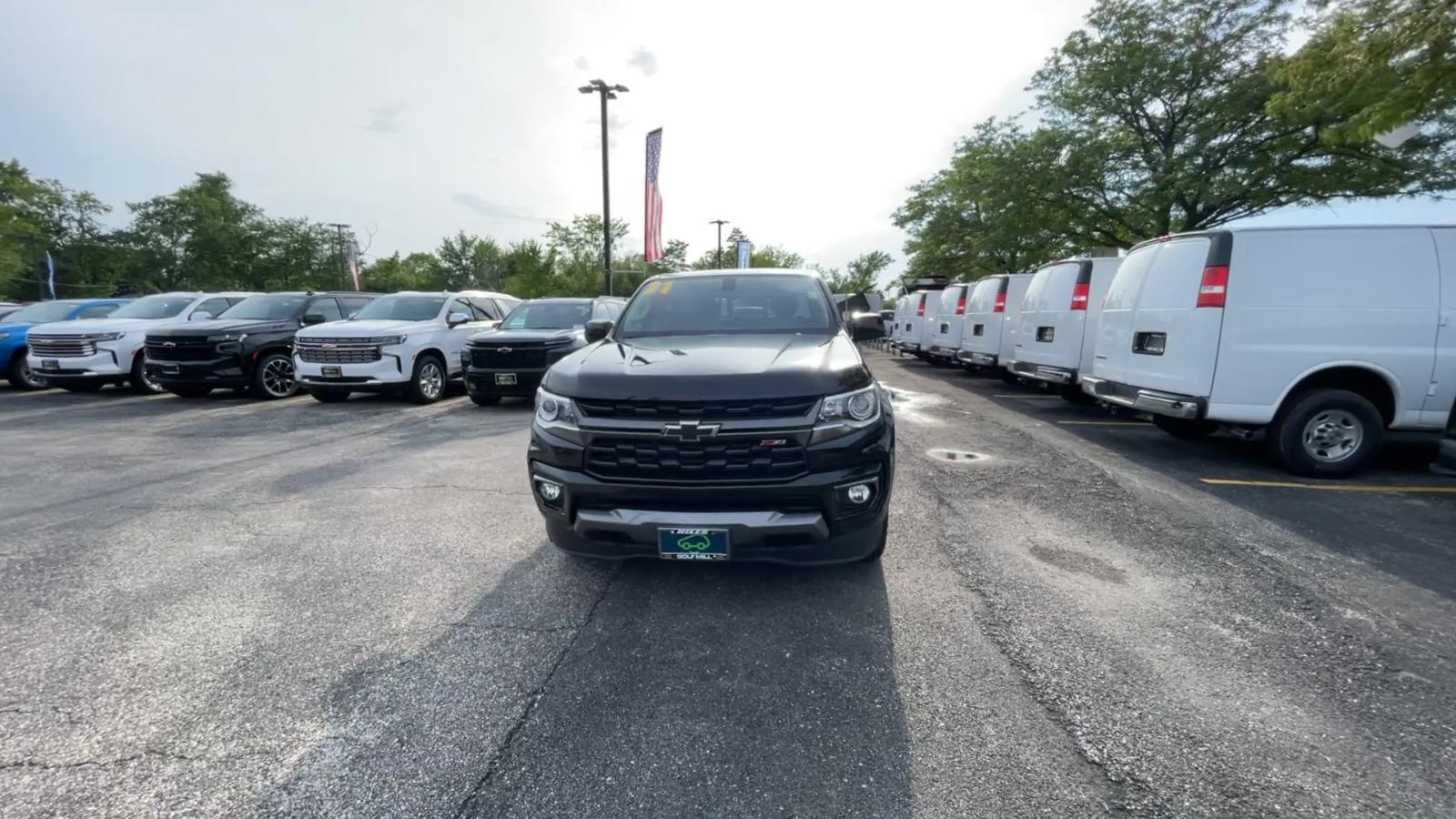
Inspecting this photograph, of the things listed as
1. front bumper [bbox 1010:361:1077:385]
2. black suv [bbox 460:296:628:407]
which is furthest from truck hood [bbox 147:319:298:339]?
front bumper [bbox 1010:361:1077:385]

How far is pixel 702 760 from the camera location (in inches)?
82.7

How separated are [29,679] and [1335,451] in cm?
931

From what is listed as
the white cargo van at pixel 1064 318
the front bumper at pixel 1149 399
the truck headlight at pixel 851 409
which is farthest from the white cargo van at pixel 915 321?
the truck headlight at pixel 851 409

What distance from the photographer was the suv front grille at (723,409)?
2.95 meters

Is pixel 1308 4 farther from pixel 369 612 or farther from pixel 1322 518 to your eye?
pixel 369 612

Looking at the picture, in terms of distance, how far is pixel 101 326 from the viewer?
1084cm

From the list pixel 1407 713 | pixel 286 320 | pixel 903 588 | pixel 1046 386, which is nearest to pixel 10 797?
pixel 903 588

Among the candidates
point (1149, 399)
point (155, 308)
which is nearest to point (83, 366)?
point (155, 308)

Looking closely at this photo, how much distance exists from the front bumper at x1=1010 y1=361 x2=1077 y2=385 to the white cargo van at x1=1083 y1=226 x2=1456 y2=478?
11.5ft

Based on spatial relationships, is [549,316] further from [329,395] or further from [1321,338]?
[1321,338]

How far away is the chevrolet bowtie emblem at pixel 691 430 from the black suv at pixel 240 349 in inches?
420

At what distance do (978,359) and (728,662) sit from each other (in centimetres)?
1194

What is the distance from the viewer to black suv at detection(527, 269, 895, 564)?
2904 millimetres

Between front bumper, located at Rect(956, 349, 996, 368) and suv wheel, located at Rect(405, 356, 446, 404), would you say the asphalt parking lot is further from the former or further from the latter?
front bumper, located at Rect(956, 349, 996, 368)
